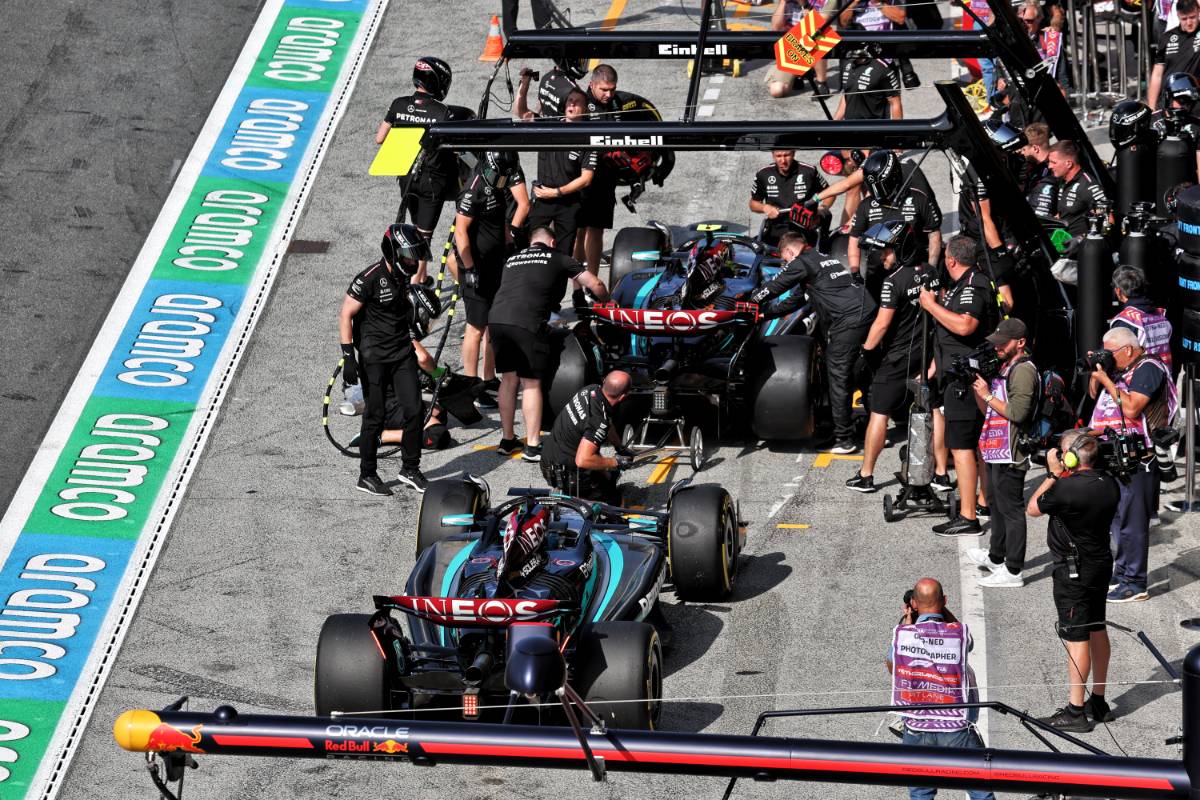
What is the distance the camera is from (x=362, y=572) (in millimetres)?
13438

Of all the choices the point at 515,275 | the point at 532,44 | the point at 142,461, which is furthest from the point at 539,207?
the point at 142,461

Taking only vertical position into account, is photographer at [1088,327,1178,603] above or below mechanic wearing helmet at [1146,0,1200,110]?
below

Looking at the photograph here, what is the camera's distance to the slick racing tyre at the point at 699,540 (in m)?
12.4

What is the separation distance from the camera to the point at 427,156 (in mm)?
16922

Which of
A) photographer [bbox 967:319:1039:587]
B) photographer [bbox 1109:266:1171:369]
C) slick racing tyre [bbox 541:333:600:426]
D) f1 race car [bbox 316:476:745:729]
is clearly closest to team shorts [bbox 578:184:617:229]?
slick racing tyre [bbox 541:333:600:426]

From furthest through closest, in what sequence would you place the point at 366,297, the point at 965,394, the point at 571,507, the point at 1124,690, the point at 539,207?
the point at 539,207 → the point at 366,297 → the point at 965,394 → the point at 571,507 → the point at 1124,690

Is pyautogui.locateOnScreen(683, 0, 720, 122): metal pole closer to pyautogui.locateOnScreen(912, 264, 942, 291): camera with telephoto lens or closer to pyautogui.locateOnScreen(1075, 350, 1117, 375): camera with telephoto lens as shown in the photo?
pyautogui.locateOnScreen(912, 264, 942, 291): camera with telephoto lens

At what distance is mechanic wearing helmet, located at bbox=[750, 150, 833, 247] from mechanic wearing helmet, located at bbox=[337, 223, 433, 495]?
12.9ft

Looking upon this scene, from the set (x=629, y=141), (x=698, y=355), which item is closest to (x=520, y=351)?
(x=698, y=355)

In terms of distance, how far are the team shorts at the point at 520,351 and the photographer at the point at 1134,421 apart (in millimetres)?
4522

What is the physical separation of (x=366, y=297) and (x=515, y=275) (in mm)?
1326

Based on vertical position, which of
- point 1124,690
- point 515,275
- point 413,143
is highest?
point 413,143

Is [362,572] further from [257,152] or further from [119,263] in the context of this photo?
[257,152]

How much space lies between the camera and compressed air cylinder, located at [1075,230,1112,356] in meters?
13.9
